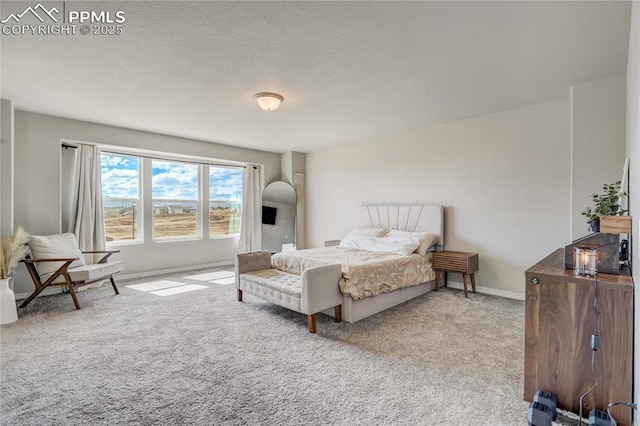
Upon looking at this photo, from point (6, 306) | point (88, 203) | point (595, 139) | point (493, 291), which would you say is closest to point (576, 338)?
point (595, 139)

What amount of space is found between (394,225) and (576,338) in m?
3.25

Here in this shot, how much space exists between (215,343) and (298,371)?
2.88 ft

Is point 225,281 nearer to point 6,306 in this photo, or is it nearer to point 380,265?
point 6,306

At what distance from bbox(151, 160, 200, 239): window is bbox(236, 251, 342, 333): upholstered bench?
262cm

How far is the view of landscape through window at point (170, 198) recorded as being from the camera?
5031 millimetres

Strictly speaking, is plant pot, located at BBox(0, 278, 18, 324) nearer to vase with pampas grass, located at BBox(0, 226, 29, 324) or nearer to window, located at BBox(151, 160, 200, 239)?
vase with pampas grass, located at BBox(0, 226, 29, 324)

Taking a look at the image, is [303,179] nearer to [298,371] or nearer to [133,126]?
[133,126]

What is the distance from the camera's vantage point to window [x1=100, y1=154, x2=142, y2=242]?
4957 millimetres

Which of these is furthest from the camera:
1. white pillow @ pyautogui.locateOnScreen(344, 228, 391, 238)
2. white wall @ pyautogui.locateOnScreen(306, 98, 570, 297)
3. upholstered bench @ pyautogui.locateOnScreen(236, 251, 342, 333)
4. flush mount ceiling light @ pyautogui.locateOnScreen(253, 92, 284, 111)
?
white pillow @ pyautogui.locateOnScreen(344, 228, 391, 238)

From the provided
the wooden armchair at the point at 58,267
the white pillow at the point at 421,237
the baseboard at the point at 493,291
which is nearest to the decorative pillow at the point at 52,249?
the wooden armchair at the point at 58,267

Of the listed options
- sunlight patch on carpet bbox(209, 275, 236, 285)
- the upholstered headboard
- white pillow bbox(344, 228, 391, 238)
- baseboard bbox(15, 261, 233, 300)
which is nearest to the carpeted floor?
baseboard bbox(15, 261, 233, 300)

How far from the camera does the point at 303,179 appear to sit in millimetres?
6660

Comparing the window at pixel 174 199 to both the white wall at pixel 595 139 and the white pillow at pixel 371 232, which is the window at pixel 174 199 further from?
the white wall at pixel 595 139

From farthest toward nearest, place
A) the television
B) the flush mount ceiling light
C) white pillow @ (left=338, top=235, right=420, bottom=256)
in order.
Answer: the television
white pillow @ (left=338, top=235, right=420, bottom=256)
the flush mount ceiling light
